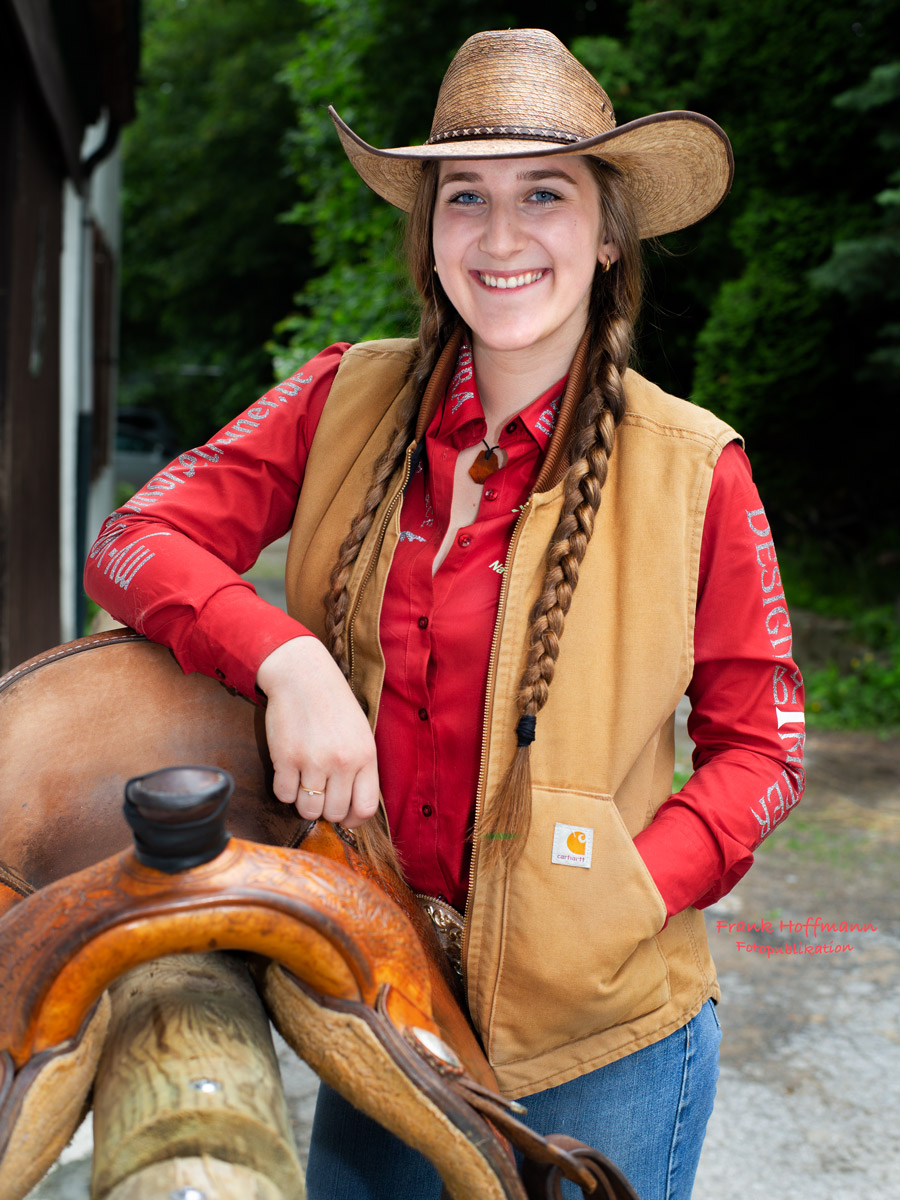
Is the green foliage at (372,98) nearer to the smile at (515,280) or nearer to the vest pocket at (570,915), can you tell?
the smile at (515,280)

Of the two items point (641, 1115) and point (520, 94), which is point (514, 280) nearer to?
point (520, 94)

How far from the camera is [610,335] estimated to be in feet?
4.75

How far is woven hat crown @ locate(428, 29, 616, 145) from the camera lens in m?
1.33

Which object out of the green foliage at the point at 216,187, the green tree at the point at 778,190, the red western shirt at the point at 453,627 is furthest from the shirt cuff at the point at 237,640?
the green foliage at the point at 216,187

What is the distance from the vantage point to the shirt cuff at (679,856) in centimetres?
130

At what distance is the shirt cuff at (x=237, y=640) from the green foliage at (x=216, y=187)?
16.5 meters

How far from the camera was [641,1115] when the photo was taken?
1.37 meters

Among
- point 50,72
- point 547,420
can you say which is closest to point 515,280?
point 547,420

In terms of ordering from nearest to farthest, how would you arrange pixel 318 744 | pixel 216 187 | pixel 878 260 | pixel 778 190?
pixel 318 744 → pixel 878 260 → pixel 778 190 → pixel 216 187

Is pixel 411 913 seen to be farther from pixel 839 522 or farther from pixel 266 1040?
pixel 839 522

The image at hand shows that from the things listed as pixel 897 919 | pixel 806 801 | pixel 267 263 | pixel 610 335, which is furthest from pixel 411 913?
pixel 267 263

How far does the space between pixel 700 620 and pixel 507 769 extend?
0.30 metres

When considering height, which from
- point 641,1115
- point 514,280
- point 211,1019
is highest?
point 514,280

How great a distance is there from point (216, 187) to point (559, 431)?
18.4 meters
